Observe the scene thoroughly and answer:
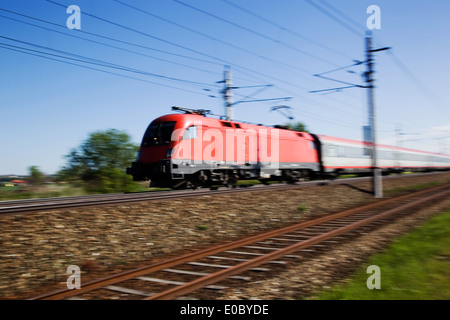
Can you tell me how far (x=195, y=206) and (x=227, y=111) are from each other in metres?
11.3

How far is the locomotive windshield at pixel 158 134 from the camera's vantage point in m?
14.3

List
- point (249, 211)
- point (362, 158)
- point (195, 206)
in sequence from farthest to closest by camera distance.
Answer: point (362, 158), point (249, 211), point (195, 206)

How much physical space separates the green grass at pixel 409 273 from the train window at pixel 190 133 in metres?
8.94

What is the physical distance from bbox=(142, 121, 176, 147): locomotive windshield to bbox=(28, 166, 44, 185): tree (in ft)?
25.3

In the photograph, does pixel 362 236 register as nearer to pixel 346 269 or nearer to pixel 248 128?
pixel 346 269

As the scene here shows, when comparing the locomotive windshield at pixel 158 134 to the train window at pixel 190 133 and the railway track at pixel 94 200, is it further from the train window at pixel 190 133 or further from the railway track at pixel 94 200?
the railway track at pixel 94 200

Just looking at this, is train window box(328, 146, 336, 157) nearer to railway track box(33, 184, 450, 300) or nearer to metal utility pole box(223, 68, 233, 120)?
metal utility pole box(223, 68, 233, 120)

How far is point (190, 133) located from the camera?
14.4 meters

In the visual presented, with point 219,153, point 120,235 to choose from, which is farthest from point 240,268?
point 219,153

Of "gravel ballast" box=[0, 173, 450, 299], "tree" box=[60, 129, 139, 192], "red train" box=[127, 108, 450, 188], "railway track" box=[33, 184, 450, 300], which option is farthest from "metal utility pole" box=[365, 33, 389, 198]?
"tree" box=[60, 129, 139, 192]

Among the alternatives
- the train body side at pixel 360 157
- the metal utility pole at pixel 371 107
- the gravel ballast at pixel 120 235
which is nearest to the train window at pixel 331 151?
the train body side at pixel 360 157

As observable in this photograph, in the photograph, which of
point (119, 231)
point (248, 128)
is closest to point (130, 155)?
point (248, 128)

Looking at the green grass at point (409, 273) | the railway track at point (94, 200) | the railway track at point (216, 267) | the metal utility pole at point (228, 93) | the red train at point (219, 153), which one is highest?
the metal utility pole at point (228, 93)

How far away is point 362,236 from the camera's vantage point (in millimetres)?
8336
